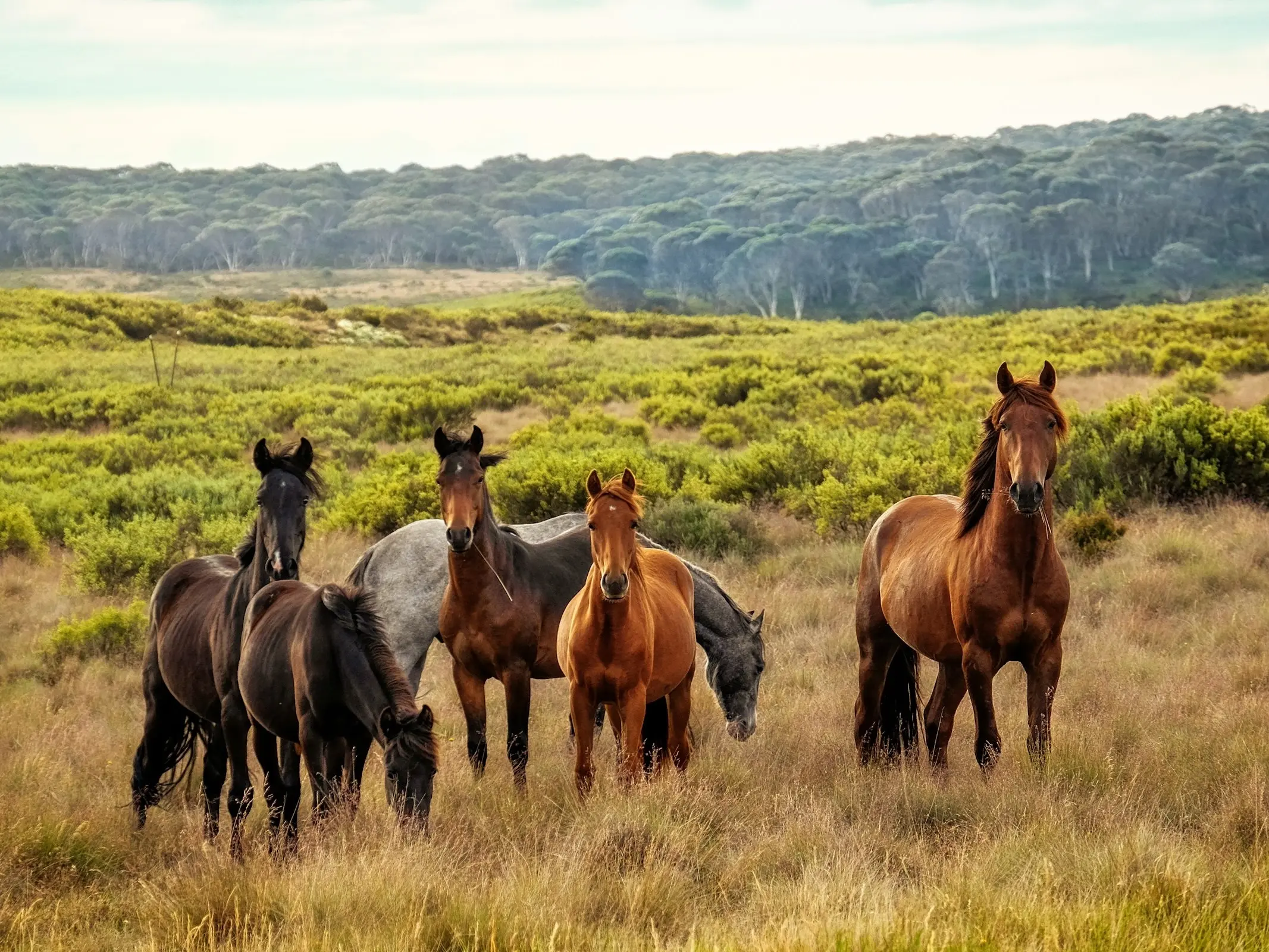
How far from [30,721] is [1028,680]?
19.9 feet

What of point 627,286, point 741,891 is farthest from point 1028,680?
point 627,286

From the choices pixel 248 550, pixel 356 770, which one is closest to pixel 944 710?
pixel 356 770

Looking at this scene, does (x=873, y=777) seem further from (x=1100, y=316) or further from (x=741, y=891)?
(x=1100, y=316)

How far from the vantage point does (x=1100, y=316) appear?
133 ft

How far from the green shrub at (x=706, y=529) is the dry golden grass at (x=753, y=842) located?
140 inches

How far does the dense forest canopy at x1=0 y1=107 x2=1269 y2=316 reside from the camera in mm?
98750

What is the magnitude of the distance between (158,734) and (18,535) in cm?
769

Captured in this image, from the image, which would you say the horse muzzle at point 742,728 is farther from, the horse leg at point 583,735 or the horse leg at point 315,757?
the horse leg at point 315,757

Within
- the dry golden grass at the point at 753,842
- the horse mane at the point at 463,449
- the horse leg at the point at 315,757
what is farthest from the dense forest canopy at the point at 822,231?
the horse leg at the point at 315,757

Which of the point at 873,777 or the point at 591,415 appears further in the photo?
the point at 591,415

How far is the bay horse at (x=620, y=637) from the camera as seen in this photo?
17.6ft

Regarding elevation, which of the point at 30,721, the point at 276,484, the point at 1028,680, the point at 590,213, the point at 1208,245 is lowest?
the point at 30,721

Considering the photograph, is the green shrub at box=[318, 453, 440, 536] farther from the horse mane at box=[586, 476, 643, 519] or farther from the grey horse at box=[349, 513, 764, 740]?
the horse mane at box=[586, 476, 643, 519]

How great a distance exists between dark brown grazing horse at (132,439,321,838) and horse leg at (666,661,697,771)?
2066mm
